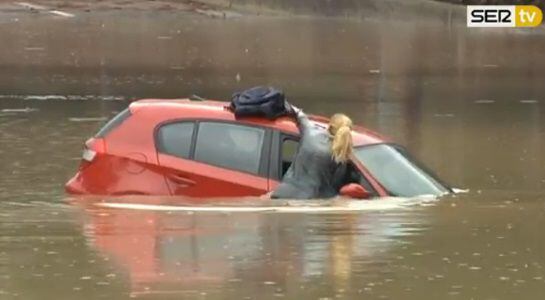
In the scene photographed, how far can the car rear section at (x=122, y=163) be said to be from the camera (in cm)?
1280

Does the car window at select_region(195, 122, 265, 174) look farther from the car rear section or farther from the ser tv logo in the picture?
the ser tv logo

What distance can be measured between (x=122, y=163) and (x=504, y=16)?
1393 inches

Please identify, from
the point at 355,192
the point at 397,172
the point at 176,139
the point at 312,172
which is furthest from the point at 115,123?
the point at 397,172

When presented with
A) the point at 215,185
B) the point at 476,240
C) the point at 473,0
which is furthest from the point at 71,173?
the point at 473,0

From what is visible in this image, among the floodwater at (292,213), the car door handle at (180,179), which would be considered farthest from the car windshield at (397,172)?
the car door handle at (180,179)

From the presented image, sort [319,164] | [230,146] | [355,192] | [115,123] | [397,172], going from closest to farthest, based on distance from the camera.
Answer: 1. [355,192]
2. [319,164]
3. [230,146]
4. [397,172]
5. [115,123]

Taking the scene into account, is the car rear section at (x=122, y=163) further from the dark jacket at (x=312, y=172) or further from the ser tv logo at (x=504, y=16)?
the ser tv logo at (x=504, y=16)

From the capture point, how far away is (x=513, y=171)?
653 inches

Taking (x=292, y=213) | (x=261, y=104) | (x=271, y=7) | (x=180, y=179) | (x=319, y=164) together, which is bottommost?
(x=292, y=213)

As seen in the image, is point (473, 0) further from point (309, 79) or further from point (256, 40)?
point (309, 79)

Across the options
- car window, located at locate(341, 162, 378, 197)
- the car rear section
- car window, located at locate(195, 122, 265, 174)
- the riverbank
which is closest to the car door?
car window, located at locate(195, 122, 265, 174)

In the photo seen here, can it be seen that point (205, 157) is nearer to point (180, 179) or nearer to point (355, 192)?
point (180, 179)

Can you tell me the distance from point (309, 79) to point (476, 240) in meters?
18.9

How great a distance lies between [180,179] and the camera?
500 inches
